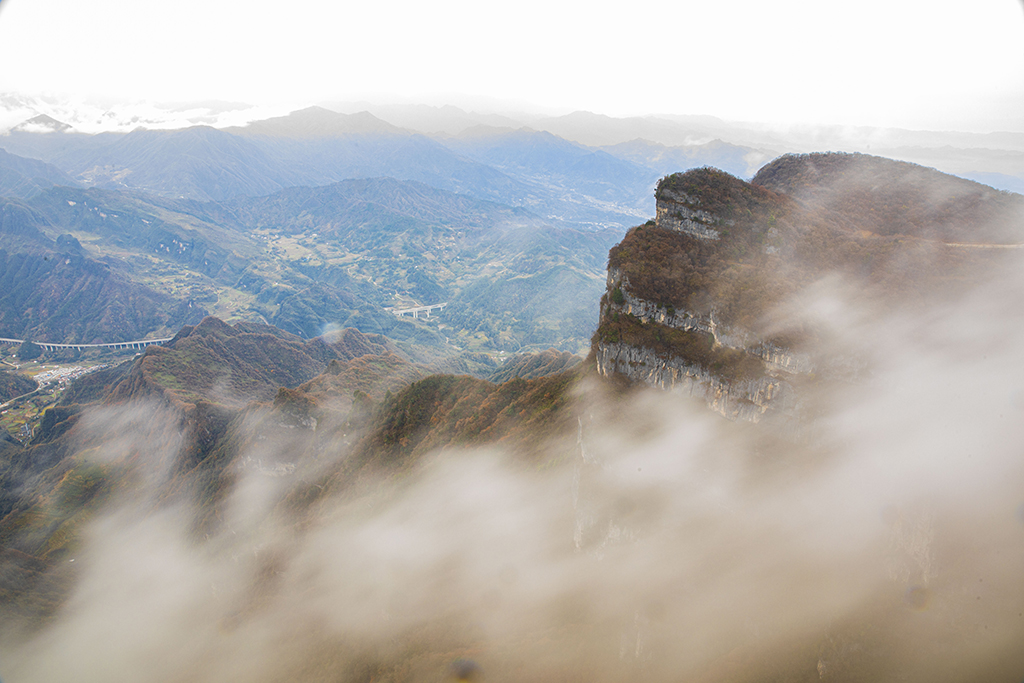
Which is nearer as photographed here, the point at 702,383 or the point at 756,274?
the point at 702,383

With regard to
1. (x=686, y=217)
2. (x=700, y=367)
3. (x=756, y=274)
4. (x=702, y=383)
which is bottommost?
(x=702, y=383)

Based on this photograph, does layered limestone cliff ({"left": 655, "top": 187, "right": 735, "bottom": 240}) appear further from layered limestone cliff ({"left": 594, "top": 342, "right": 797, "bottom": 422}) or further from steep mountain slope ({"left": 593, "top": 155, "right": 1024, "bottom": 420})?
layered limestone cliff ({"left": 594, "top": 342, "right": 797, "bottom": 422})

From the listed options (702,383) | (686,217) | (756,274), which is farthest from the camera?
(686,217)

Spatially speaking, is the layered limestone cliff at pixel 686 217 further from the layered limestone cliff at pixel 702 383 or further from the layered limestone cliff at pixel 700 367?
the layered limestone cliff at pixel 702 383

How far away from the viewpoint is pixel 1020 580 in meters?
22.0

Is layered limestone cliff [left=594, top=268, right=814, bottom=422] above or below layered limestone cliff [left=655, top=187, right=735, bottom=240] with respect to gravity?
below

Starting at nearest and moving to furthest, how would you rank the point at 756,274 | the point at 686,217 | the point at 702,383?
1. the point at 702,383
2. the point at 756,274
3. the point at 686,217

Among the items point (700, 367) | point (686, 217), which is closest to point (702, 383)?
point (700, 367)

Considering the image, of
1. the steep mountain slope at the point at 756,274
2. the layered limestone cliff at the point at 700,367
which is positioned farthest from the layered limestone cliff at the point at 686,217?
the layered limestone cliff at the point at 700,367

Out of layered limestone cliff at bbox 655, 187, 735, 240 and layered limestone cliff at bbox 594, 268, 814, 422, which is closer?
layered limestone cliff at bbox 594, 268, 814, 422

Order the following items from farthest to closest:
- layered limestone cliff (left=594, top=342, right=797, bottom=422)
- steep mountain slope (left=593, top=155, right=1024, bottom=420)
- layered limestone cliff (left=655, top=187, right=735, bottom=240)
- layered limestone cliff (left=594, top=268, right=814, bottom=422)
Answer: layered limestone cliff (left=655, top=187, right=735, bottom=240) < steep mountain slope (left=593, top=155, right=1024, bottom=420) < layered limestone cliff (left=594, top=342, right=797, bottom=422) < layered limestone cliff (left=594, top=268, right=814, bottom=422)

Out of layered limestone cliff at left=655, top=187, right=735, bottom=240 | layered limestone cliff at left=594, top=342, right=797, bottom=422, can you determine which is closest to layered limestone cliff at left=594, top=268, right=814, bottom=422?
layered limestone cliff at left=594, top=342, right=797, bottom=422

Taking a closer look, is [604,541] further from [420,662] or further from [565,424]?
[420,662]

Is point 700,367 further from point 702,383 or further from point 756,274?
point 756,274
